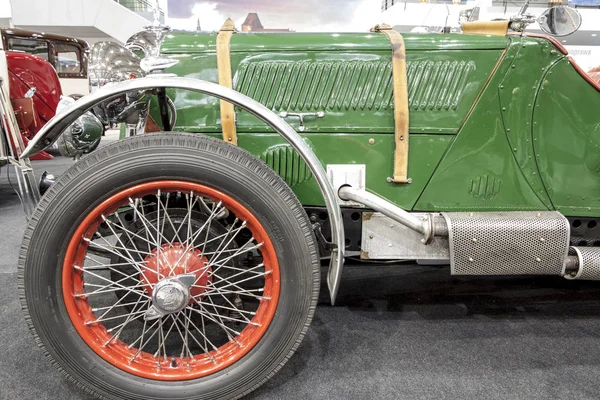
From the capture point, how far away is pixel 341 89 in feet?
5.45

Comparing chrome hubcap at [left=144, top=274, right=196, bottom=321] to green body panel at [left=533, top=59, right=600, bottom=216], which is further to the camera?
green body panel at [left=533, top=59, right=600, bottom=216]

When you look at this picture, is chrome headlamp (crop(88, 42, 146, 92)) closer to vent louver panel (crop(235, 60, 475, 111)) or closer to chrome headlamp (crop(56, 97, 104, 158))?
chrome headlamp (crop(56, 97, 104, 158))

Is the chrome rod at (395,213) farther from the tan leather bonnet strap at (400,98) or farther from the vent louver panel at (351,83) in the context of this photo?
the vent louver panel at (351,83)

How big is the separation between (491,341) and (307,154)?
3.97 ft

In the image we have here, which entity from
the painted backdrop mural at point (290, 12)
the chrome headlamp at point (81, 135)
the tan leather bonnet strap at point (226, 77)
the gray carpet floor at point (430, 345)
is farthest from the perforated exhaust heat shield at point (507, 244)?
the painted backdrop mural at point (290, 12)

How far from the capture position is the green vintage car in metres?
1.38

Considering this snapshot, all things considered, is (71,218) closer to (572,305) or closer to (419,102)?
(419,102)

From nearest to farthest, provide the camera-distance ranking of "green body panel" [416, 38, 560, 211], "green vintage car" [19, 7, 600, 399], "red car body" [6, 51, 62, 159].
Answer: "green vintage car" [19, 7, 600, 399], "green body panel" [416, 38, 560, 211], "red car body" [6, 51, 62, 159]

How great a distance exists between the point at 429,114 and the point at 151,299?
4.06 feet

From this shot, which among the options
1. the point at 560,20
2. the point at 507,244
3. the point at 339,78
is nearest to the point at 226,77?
the point at 339,78

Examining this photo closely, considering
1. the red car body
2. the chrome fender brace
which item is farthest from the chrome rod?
the red car body

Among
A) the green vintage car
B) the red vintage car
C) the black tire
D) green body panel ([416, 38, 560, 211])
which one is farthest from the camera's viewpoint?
the red vintage car

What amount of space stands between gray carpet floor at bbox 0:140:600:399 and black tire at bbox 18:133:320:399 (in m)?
0.22

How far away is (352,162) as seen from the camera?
5.51 feet
